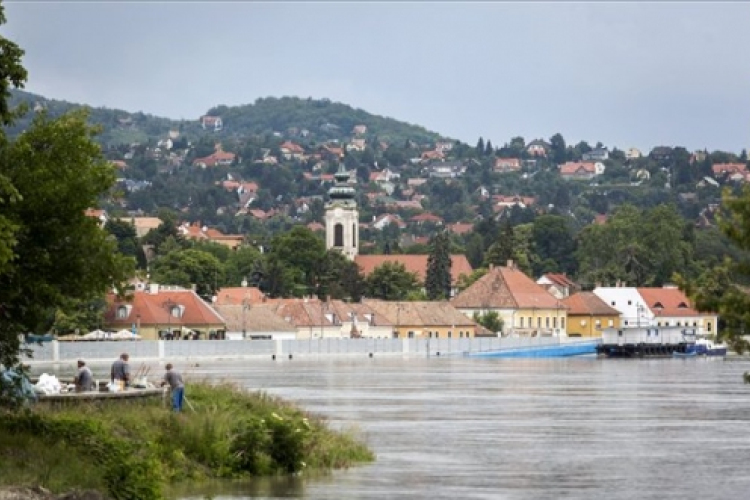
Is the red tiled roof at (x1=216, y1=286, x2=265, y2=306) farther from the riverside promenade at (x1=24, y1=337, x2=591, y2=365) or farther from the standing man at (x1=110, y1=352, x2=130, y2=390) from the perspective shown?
the standing man at (x1=110, y1=352, x2=130, y2=390)

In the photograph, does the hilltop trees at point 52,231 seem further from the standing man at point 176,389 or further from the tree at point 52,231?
the standing man at point 176,389

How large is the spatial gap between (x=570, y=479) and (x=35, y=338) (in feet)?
36.4

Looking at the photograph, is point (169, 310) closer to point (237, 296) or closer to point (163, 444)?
point (237, 296)

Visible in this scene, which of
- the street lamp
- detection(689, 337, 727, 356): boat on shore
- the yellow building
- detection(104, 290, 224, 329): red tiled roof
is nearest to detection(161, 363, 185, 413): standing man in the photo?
detection(104, 290, 224, 329): red tiled roof

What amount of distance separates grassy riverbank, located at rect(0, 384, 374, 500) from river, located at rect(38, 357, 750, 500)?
3.06 feet

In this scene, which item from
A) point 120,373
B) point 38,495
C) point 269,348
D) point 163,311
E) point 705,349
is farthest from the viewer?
point 705,349

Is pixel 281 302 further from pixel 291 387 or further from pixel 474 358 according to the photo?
pixel 291 387

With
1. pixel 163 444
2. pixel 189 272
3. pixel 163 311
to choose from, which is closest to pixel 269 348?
pixel 163 311

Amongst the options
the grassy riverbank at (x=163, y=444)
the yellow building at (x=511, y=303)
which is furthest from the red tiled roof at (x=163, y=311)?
the grassy riverbank at (x=163, y=444)

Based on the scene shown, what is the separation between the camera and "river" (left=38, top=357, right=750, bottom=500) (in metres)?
40.5

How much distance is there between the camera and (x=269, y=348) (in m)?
151

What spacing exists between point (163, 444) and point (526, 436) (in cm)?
1763

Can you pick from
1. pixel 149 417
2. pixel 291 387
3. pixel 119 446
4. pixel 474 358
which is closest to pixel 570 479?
pixel 149 417

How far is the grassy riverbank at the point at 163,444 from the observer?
1321 inches
